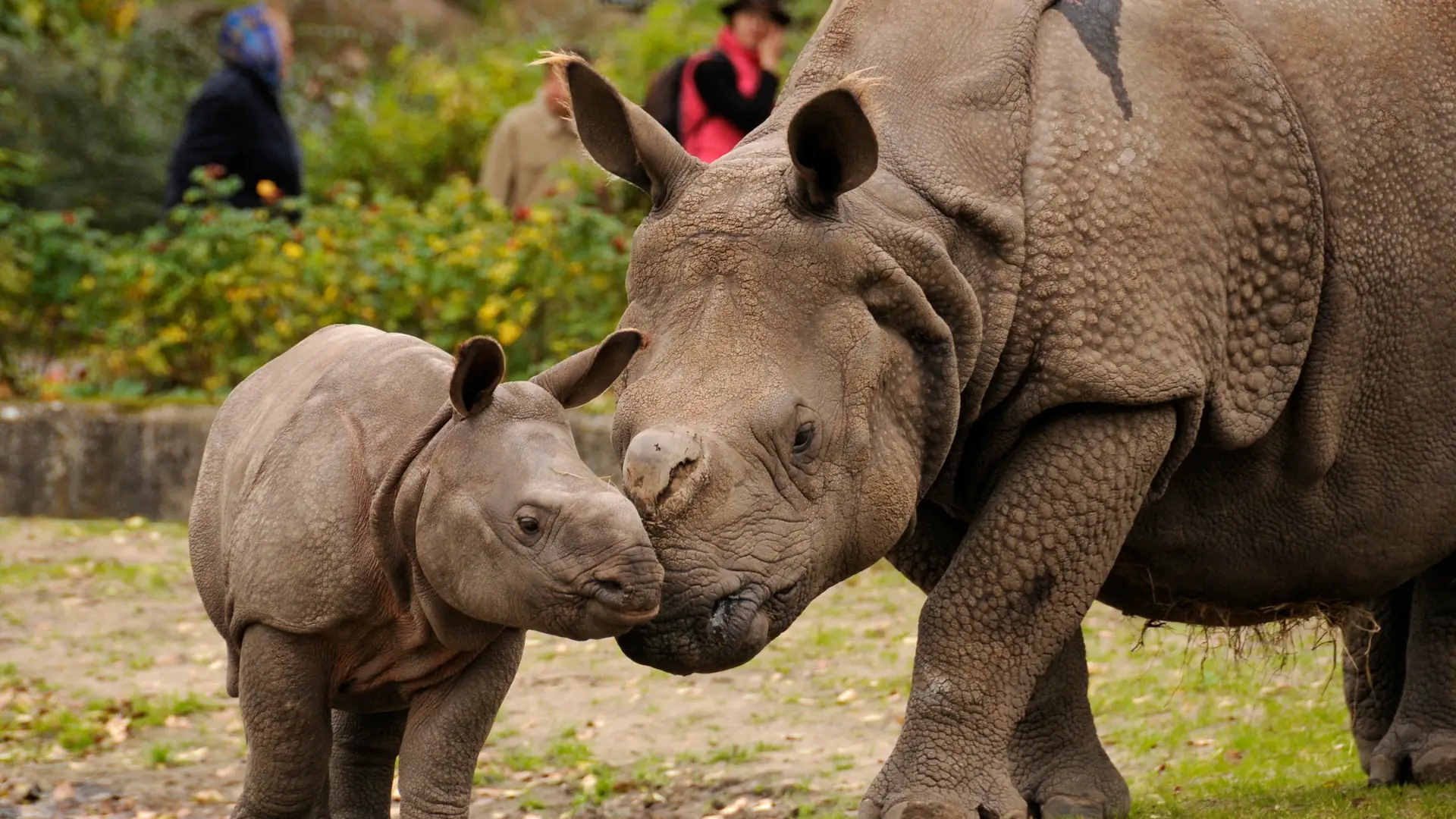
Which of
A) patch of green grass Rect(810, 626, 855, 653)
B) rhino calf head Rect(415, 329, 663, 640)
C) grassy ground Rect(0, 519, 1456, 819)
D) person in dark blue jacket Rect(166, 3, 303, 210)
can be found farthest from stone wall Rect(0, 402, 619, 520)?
rhino calf head Rect(415, 329, 663, 640)

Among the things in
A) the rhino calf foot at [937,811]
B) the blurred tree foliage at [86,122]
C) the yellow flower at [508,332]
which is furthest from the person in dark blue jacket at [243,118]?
the rhino calf foot at [937,811]

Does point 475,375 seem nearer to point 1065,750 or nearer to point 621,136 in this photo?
point 621,136

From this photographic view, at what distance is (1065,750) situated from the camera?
20.8 ft

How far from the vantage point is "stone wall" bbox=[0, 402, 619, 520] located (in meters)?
12.3

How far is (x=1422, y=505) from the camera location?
5.97 meters

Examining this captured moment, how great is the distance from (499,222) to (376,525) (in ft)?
28.2

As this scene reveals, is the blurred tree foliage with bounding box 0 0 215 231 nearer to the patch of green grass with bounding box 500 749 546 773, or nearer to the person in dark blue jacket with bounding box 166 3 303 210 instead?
the person in dark blue jacket with bounding box 166 3 303 210

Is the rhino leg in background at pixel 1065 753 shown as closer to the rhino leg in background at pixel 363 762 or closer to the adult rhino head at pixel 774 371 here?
the adult rhino head at pixel 774 371

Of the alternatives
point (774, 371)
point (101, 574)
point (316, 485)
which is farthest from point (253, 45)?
point (774, 371)

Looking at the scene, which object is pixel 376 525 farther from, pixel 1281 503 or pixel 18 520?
pixel 18 520

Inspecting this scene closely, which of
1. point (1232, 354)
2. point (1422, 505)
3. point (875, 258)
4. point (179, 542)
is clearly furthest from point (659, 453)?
point (179, 542)

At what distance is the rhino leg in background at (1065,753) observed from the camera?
6.27 metres

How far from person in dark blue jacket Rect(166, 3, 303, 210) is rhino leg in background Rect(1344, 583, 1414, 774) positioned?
8.43 metres

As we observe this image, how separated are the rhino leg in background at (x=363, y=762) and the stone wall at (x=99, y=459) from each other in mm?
6504
